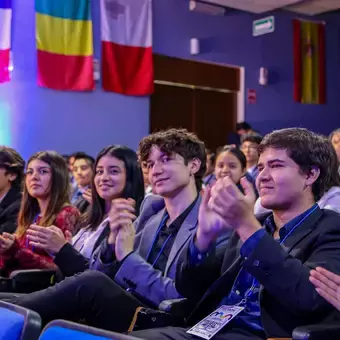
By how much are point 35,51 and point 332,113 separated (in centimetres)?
478

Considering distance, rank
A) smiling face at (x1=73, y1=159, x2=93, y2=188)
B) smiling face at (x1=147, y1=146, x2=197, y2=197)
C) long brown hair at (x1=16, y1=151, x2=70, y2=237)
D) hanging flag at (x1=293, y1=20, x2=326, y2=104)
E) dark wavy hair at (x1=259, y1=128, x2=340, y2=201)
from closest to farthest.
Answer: dark wavy hair at (x1=259, y1=128, x2=340, y2=201) < smiling face at (x1=147, y1=146, x2=197, y2=197) < long brown hair at (x1=16, y1=151, x2=70, y2=237) < smiling face at (x1=73, y1=159, x2=93, y2=188) < hanging flag at (x1=293, y1=20, x2=326, y2=104)

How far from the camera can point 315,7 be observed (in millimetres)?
8102

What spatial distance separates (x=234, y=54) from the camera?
7953mm

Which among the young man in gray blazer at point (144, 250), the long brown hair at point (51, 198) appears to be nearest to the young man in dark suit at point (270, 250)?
the young man in gray blazer at point (144, 250)

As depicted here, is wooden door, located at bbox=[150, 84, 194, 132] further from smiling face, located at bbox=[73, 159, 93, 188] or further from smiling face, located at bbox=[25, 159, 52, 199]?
smiling face, located at bbox=[25, 159, 52, 199]

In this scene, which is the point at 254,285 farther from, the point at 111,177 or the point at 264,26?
the point at 264,26

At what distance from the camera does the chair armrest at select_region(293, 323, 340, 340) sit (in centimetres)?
146

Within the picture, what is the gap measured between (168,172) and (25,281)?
0.90m

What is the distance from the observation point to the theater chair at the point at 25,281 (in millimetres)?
2658

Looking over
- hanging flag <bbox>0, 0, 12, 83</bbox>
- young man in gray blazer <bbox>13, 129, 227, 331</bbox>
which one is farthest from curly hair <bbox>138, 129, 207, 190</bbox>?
hanging flag <bbox>0, 0, 12, 83</bbox>

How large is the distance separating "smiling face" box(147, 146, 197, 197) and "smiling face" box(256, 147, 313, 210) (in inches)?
22.6

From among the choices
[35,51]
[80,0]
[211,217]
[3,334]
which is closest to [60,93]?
[35,51]

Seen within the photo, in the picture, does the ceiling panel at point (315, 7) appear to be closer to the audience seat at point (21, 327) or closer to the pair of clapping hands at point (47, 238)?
the pair of clapping hands at point (47, 238)

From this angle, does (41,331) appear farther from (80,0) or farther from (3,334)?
(80,0)
